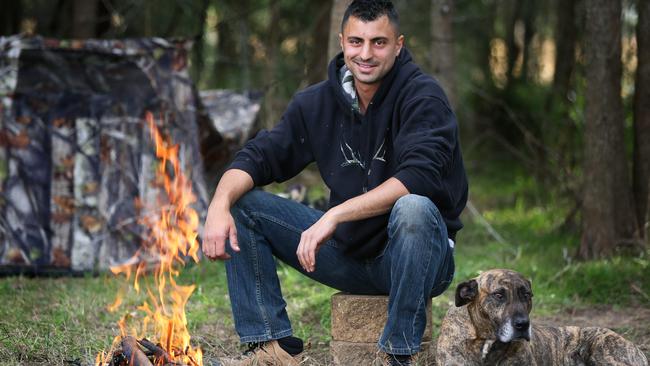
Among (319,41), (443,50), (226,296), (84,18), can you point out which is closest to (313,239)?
(226,296)

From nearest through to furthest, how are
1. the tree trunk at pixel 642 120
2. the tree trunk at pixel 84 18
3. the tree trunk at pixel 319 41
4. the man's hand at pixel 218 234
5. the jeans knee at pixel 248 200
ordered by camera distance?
the man's hand at pixel 218 234 → the jeans knee at pixel 248 200 → the tree trunk at pixel 642 120 → the tree trunk at pixel 84 18 → the tree trunk at pixel 319 41

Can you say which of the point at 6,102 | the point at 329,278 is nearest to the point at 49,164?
the point at 6,102

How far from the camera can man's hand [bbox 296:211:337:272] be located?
3.89m

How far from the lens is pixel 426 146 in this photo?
13.0ft

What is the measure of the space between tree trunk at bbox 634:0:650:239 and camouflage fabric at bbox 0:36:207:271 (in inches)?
134

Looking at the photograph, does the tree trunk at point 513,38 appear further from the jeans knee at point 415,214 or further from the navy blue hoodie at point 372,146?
the jeans knee at point 415,214

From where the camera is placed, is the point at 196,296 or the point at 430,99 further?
the point at 196,296

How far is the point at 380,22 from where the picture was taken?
14.0ft

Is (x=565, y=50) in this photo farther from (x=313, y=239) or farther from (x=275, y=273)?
(x=313, y=239)

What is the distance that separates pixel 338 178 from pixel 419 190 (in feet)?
1.86

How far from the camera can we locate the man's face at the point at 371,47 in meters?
4.29

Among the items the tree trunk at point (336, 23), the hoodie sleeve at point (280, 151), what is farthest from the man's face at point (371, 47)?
the tree trunk at point (336, 23)

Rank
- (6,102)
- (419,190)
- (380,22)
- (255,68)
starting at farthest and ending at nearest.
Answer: (255,68) < (6,102) < (380,22) < (419,190)

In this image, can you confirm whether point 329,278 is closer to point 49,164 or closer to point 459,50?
point 49,164
